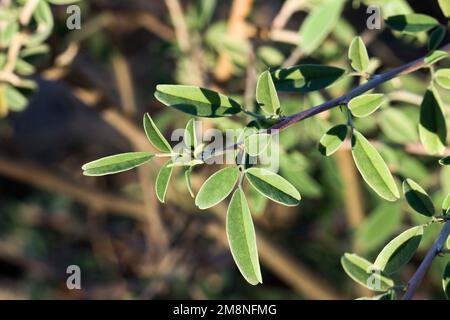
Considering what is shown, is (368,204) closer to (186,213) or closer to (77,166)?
(186,213)

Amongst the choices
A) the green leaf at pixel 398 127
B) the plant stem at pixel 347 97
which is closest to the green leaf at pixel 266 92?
the plant stem at pixel 347 97

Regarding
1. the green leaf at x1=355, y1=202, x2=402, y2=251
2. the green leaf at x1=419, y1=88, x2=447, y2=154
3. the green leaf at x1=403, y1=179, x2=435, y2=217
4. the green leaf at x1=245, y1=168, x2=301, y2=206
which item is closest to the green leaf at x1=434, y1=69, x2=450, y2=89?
the green leaf at x1=419, y1=88, x2=447, y2=154

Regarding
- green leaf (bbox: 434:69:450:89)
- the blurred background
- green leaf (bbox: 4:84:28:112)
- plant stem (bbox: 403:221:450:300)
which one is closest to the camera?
plant stem (bbox: 403:221:450:300)

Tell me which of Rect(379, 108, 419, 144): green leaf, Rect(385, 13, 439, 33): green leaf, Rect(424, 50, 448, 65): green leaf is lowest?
Rect(424, 50, 448, 65): green leaf

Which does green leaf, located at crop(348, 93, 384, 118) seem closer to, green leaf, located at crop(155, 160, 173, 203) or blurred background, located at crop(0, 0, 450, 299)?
green leaf, located at crop(155, 160, 173, 203)

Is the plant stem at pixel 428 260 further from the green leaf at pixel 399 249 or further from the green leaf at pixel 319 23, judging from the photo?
the green leaf at pixel 319 23
